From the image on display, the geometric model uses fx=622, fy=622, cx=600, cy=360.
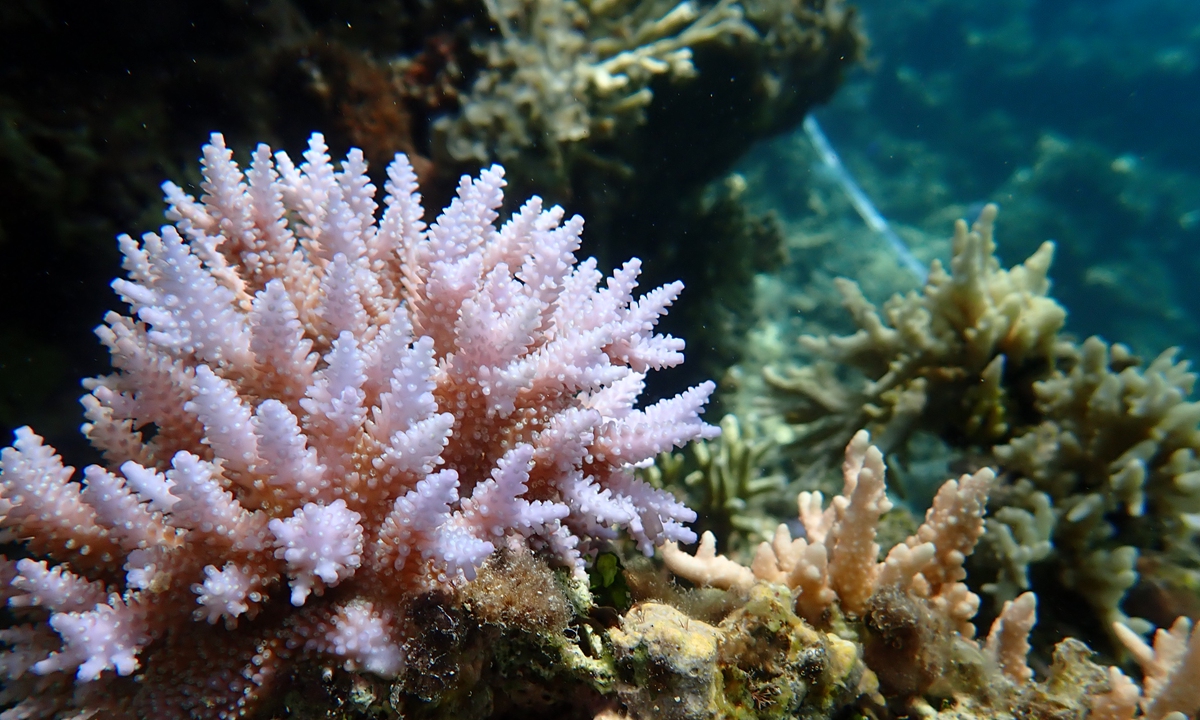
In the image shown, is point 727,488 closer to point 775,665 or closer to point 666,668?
point 775,665

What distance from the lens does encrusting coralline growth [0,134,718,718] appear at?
1262 mm

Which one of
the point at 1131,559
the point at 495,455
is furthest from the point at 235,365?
the point at 1131,559

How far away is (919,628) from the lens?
6.59 ft

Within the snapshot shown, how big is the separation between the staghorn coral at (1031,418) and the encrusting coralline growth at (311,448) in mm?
2708

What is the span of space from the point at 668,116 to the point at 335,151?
2.87 meters

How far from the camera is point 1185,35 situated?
18422 mm

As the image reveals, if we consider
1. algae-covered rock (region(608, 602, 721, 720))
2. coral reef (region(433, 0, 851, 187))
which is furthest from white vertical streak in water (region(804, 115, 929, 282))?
algae-covered rock (region(608, 602, 721, 720))

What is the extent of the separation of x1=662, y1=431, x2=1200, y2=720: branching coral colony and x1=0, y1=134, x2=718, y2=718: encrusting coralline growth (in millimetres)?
660

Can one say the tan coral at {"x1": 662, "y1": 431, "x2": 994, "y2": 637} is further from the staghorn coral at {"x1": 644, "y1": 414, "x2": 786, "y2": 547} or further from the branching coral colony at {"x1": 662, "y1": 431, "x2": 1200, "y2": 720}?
the staghorn coral at {"x1": 644, "y1": 414, "x2": 786, "y2": 547}

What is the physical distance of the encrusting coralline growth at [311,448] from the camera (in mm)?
1262

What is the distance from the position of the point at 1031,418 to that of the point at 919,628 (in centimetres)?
245

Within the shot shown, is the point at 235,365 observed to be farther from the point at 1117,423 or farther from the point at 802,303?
the point at 802,303

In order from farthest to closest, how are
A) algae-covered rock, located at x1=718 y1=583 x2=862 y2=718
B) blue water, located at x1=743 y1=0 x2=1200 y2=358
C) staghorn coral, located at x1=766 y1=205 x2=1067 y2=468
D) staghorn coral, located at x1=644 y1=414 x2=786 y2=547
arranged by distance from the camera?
blue water, located at x1=743 y1=0 x2=1200 y2=358 → staghorn coral, located at x1=644 y1=414 x2=786 y2=547 → staghorn coral, located at x1=766 y1=205 x2=1067 y2=468 → algae-covered rock, located at x1=718 y1=583 x2=862 y2=718

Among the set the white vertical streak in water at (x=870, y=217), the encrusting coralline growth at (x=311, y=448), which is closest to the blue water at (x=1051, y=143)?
the white vertical streak in water at (x=870, y=217)
